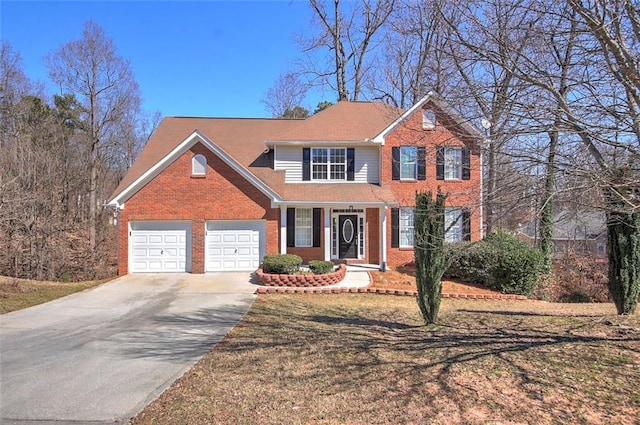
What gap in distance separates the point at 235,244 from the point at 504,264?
10354 mm

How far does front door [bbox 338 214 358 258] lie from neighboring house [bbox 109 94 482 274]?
4cm

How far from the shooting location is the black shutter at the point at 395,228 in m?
18.2

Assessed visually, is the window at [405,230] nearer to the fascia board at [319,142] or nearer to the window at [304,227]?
the fascia board at [319,142]

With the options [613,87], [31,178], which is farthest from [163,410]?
[31,178]

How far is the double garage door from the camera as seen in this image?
16.4 meters

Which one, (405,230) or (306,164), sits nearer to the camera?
(405,230)

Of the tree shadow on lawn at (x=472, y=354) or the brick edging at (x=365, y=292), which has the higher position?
the tree shadow on lawn at (x=472, y=354)

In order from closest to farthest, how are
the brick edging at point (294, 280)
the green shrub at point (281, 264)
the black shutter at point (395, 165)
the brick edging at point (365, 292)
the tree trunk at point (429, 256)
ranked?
the tree trunk at point (429, 256) < the brick edging at point (365, 292) < the brick edging at point (294, 280) < the green shrub at point (281, 264) < the black shutter at point (395, 165)

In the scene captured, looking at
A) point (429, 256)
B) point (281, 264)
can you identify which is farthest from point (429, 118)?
point (281, 264)

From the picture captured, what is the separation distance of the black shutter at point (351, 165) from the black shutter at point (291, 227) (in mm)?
3039

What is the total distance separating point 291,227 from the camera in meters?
18.2

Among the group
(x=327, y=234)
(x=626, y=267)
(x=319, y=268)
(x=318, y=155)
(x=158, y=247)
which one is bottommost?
(x=319, y=268)

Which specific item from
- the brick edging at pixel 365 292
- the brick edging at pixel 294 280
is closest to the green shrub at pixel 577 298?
the brick edging at pixel 365 292

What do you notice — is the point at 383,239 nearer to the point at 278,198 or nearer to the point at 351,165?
the point at 351,165
